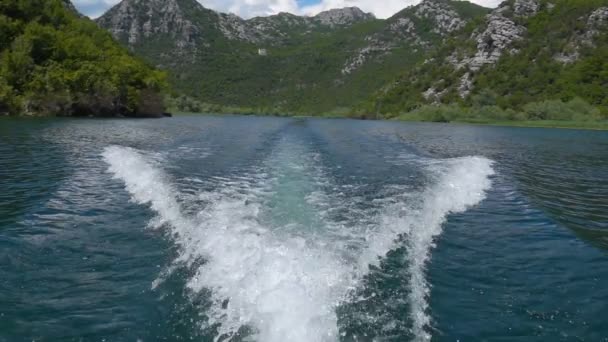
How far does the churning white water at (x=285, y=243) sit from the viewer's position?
185 inches

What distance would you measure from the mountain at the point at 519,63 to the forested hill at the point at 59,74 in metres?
68.1

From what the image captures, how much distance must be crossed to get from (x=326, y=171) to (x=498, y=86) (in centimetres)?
10320

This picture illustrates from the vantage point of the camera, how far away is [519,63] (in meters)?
107

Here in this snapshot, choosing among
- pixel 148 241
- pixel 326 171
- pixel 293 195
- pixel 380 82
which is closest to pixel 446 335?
pixel 148 241

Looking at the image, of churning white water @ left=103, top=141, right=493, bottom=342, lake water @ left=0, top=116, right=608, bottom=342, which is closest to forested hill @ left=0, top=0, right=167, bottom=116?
lake water @ left=0, top=116, right=608, bottom=342

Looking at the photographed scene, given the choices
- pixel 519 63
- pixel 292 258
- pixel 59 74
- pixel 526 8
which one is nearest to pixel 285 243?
pixel 292 258

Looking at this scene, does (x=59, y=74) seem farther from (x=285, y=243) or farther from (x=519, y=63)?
(x=519, y=63)

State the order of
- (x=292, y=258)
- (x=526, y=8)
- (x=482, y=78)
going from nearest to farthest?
1. (x=292, y=258)
2. (x=482, y=78)
3. (x=526, y=8)

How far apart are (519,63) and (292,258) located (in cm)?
11790

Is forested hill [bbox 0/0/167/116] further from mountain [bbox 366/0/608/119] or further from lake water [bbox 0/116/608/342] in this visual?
mountain [bbox 366/0/608/119]

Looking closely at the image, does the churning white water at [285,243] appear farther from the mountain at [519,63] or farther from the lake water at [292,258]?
the mountain at [519,63]

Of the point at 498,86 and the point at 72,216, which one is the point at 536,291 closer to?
the point at 72,216

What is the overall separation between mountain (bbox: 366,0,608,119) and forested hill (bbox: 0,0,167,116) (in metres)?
68.1

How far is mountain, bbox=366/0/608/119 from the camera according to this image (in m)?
89.9
